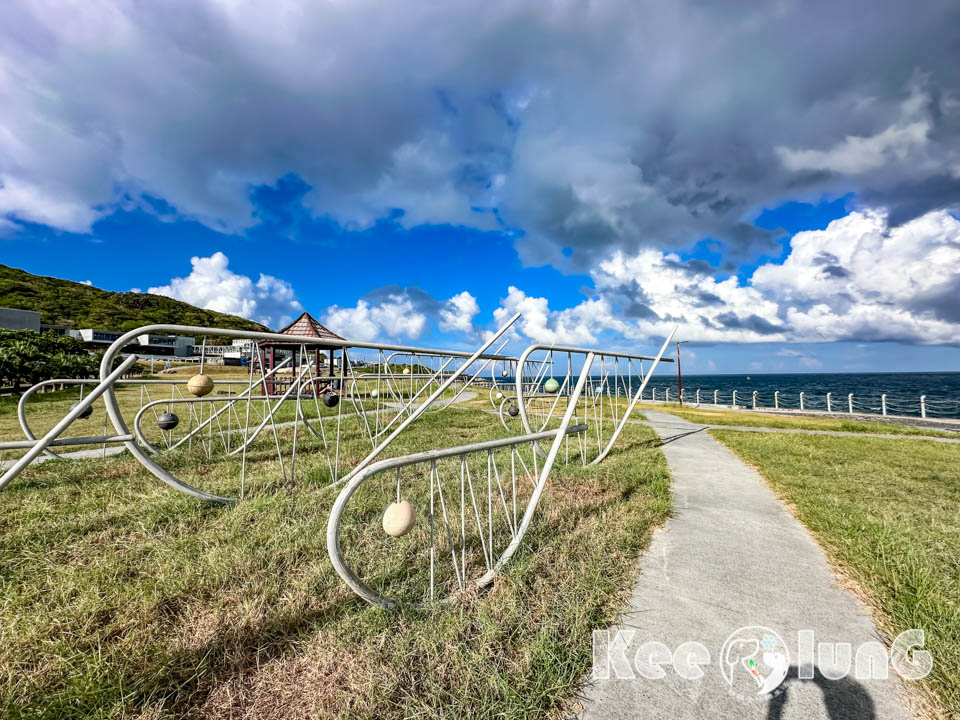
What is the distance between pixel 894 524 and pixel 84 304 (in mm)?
127916

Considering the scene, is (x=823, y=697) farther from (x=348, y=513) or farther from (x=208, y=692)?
(x=348, y=513)

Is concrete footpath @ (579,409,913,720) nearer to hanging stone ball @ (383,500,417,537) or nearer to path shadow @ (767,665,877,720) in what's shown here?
path shadow @ (767,665,877,720)

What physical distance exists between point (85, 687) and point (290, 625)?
82cm

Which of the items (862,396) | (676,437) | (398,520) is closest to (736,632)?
(398,520)

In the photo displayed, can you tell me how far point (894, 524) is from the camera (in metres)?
3.64

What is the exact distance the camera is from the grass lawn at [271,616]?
1671 millimetres

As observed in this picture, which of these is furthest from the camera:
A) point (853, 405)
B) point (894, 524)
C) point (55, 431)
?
point (853, 405)

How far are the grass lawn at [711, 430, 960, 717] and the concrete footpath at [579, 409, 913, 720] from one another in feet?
0.60

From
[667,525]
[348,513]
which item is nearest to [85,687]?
[348,513]

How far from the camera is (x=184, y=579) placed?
251 cm

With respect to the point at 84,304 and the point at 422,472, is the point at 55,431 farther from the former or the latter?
the point at 84,304

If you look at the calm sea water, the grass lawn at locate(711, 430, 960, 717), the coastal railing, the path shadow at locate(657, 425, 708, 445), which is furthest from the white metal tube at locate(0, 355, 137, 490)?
the calm sea water

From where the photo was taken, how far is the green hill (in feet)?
247

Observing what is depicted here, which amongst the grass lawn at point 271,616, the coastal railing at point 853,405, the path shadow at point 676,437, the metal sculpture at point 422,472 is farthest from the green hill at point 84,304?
the coastal railing at point 853,405
